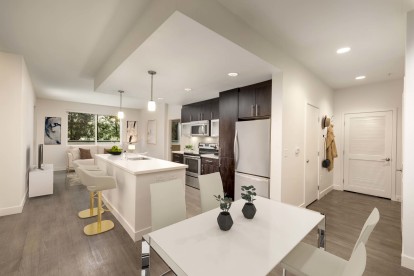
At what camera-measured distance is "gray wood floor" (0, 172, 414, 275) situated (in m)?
1.98

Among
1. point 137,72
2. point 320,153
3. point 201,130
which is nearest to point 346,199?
point 320,153

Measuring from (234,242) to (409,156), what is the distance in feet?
7.28

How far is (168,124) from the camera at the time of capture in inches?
277

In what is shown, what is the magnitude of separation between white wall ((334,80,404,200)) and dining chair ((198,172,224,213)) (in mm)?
4416

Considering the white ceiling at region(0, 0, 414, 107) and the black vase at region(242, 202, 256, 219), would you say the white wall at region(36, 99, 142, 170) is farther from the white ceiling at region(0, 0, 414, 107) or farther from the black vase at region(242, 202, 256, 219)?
the black vase at region(242, 202, 256, 219)

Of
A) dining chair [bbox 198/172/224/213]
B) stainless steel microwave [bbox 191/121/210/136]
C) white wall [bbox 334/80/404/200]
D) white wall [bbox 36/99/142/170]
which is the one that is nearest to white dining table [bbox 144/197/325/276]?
dining chair [bbox 198/172/224/213]

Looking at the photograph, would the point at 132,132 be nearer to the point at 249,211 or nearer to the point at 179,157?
the point at 179,157

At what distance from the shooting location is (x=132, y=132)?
28.6ft

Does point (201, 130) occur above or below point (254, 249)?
above

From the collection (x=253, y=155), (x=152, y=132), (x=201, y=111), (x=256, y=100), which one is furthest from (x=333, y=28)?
(x=152, y=132)

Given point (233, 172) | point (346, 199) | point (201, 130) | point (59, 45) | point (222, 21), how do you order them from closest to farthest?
point (222, 21) → point (59, 45) → point (233, 172) → point (346, 199) → point (201, 130)

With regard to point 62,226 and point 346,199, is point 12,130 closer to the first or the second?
point 62,226

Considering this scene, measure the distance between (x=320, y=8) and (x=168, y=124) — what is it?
5.80 meters

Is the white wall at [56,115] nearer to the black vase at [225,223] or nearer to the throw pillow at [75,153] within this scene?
the throw pillow at [75,153]
